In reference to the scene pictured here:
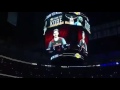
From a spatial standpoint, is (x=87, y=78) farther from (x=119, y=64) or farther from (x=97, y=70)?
(x=119, y=64)

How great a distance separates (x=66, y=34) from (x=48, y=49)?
430 mm

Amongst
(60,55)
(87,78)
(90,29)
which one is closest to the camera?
(87,78)

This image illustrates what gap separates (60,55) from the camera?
399cm

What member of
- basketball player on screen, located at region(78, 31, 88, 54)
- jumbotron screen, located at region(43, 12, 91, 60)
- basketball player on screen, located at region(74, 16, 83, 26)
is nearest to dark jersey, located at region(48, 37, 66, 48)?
jumbotron screen, located at region(43, 12, 91, 60)

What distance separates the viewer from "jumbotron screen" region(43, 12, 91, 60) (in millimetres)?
3986

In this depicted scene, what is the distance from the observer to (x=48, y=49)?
13.4 ft

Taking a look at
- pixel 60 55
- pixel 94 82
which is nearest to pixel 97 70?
pixel 94 82

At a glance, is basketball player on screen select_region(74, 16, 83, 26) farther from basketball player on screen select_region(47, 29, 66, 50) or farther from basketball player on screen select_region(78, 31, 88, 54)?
basketball player on screen select_region(47, 29, 66, 50)

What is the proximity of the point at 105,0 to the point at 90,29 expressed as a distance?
23.8 inches

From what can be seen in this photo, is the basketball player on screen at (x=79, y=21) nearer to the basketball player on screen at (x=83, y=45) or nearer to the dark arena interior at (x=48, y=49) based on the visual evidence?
the dark arena interior at (x=48, y=49)

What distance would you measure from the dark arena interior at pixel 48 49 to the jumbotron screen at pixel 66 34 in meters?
0.02

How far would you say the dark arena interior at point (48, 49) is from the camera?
3885mm

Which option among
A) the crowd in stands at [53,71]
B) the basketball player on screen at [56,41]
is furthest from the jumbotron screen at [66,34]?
the crowd in stands at [53,71]

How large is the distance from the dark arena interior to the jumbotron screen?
0.02m
